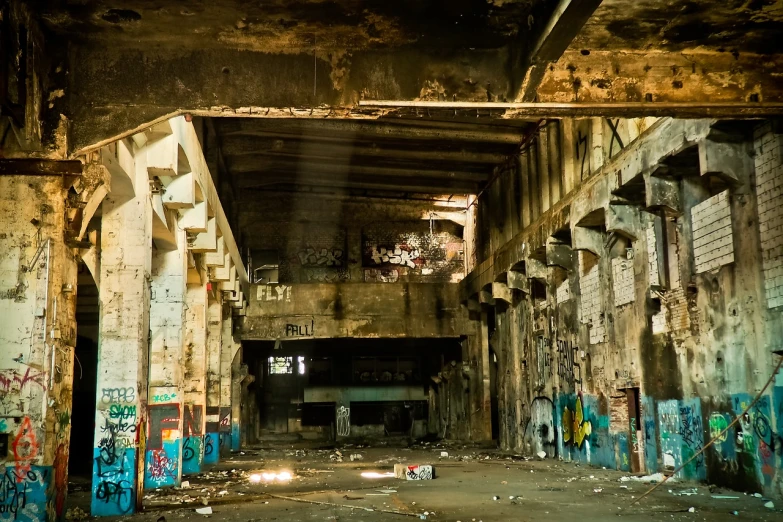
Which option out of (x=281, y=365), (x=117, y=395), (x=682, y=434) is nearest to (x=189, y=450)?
(x=117, y=395)

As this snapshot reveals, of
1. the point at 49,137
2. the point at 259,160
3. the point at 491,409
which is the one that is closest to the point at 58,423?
the point at 49,137

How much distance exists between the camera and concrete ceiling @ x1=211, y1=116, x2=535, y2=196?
63.8ft

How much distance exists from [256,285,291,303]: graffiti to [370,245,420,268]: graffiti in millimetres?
6172

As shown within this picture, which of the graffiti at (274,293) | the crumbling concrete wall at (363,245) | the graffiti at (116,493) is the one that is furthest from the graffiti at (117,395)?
the crumbling concrete wall at (363,245)

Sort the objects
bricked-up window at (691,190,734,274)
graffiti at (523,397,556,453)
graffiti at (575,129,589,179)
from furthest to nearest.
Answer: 1. graffiti at (523,397,556,453)
2. graffiti at (575,129,589,179)
3. bricked-up window at (691,190,734,274)

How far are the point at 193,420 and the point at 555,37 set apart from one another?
1230 centimetres

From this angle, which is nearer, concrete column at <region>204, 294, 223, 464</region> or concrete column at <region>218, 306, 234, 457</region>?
concrete column at <region>204, 294, 223, 464</region>

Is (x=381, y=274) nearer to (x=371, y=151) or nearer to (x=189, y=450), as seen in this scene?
(x=371, y=151)

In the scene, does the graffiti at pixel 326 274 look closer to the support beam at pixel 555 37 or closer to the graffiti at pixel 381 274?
the graffiti at pixel 381 274

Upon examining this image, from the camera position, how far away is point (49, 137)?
721 centimetres

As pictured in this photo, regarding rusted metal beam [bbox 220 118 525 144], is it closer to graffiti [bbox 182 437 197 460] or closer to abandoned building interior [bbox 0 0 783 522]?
abandoned building interior [bbox 0 0 783 522]

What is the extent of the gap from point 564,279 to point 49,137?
1321 cm

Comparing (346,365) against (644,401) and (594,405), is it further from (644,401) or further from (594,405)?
(644,401)

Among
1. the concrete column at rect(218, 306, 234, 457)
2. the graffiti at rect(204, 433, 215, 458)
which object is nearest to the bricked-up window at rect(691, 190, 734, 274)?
the graffiti at rect(204, 433, 215, 458)
